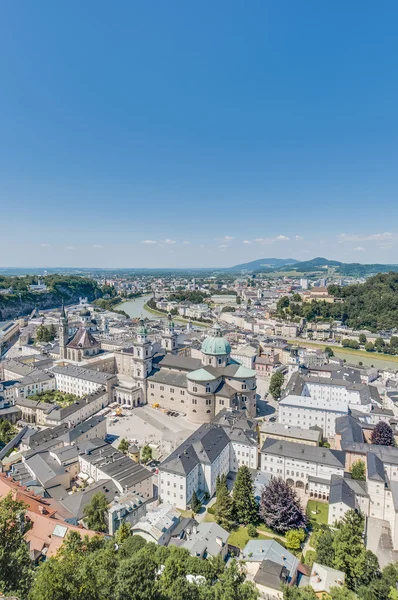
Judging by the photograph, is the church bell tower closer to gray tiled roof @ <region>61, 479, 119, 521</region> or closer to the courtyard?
the courtyard

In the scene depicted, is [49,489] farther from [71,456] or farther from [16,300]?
[16,300]

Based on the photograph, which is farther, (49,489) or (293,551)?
(49,489)

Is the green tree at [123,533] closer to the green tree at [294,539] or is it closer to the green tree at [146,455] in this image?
the green tree at [146,455]

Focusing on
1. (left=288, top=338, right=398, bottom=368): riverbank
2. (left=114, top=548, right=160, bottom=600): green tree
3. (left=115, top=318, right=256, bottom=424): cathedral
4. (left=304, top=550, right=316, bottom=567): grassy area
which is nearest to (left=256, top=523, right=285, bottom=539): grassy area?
(left=304, top=550, right=316, bottom=567): grassy area

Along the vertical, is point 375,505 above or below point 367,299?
below

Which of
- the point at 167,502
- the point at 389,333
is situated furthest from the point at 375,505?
the point at 389,333
